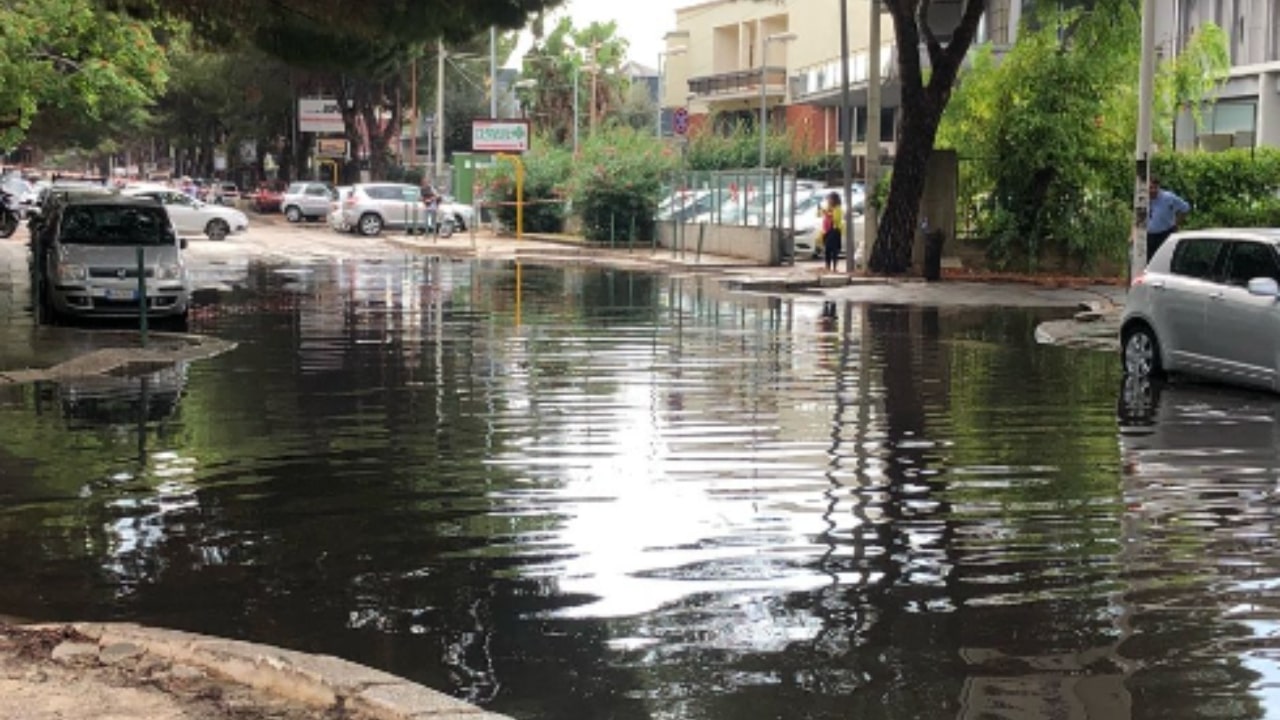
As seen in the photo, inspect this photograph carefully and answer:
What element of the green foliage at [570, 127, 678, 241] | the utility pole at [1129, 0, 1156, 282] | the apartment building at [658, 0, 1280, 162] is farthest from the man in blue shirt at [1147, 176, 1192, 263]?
the green foliage at [570, 127, 678, 241]

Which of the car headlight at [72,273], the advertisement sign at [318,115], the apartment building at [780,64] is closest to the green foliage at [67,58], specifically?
the car headlight at [72,273]

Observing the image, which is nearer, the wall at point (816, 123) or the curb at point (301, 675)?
the curb at point (301, 675)

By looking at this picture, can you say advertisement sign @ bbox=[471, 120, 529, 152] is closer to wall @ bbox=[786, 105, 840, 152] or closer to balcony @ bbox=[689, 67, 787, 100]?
balcony @ bbox=[689, 67, 787, 100]

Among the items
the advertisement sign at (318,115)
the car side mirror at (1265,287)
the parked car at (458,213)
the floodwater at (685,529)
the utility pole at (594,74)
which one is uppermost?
the utility pole at (594,74)

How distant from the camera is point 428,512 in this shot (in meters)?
9.20

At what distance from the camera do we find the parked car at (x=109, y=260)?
2005 centimetres

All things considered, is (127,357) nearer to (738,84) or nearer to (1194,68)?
(1194,68)

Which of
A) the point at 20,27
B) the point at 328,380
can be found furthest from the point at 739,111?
the point at 328,380

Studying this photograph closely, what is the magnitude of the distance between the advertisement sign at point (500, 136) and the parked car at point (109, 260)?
32100 mm

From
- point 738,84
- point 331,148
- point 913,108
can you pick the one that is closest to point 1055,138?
point 913,108

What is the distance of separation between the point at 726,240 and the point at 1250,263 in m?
26.2

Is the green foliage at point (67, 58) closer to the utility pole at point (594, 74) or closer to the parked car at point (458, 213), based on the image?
the parked car at point (458, 213)

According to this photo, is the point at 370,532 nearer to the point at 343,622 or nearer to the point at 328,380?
the point at 343,622

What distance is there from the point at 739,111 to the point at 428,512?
225ft
